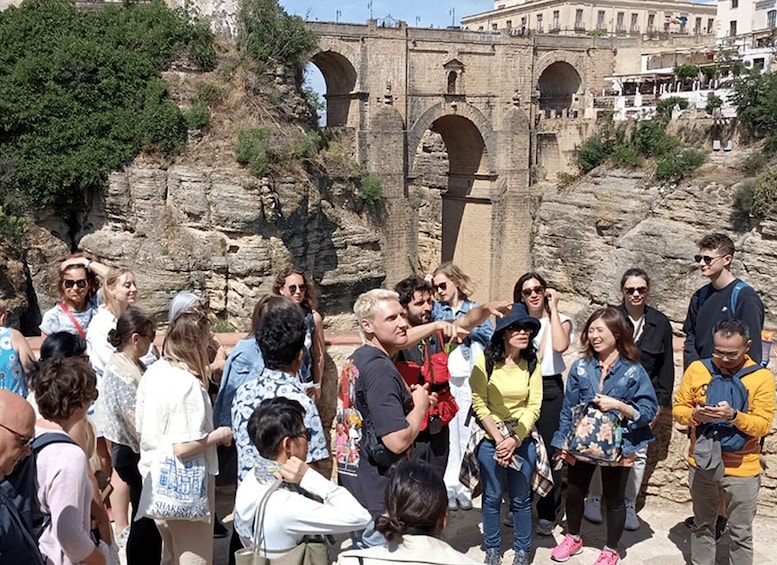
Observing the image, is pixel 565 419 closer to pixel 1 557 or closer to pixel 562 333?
pixel 562 333

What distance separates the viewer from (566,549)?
4.16 metres

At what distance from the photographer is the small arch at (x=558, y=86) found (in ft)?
99.5

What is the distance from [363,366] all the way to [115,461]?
1452mm

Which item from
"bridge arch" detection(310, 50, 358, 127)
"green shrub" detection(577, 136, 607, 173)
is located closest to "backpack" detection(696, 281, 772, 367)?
"bridge arch" detection(310, 50, 358, 127)

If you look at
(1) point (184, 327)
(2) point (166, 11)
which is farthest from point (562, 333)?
(2) point (166, 11)

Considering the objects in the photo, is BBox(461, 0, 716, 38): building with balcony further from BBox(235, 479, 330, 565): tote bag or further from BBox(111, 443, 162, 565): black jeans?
Answer: BBox(235, 479, 330, 565): tote bag

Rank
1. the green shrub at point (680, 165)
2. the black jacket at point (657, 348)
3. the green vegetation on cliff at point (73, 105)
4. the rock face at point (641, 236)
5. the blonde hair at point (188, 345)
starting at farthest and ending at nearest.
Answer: the green shrub at point (680, 165)
the rock face at point (641, 236)
the green vegetation on cliff at point (73, 105)
the black jacket at point (657, 348)
the blonde hair at point (188, 345)

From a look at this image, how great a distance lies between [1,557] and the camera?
225 cm

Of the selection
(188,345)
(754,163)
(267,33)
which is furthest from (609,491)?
(754,163)

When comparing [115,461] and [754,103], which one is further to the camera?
[754,103]

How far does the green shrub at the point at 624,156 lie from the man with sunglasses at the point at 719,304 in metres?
22.7

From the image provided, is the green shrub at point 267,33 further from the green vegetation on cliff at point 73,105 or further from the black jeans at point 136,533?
the black jeans at point 136,533

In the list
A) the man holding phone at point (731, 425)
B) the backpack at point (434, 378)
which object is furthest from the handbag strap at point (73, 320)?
the man holding phone at point (731, 425)

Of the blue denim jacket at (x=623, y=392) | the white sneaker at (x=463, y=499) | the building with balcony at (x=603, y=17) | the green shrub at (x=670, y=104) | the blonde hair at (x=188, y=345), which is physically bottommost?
the white sneaker at (x=463, y=499)
